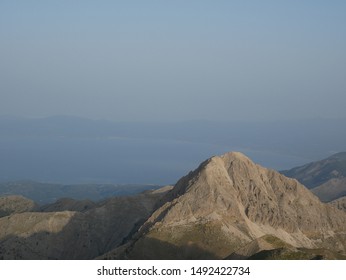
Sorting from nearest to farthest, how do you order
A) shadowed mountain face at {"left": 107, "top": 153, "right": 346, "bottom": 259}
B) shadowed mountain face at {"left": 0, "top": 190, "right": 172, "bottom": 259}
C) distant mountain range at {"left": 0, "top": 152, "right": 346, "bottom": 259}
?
shadowed mountain face at {"left": 107, "top": 153, "right": 346, "bottom": 259} → distant mountain range at {"left": 0, "top": 152, "right": 346, "bottom": 259} → shadowed mountain face at {"left": 0, "top": 190, "right": 172, "bottom": 259}

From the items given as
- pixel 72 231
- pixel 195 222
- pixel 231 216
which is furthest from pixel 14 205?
pixel 195 222

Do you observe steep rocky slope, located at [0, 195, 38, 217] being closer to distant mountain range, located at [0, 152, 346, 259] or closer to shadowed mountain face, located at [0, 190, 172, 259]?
distant mountain range, located at [0, 152, 346, 259]

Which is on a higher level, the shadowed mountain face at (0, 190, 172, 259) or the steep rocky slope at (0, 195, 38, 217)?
the steep rocky slope at (0, 195, 38, 217)

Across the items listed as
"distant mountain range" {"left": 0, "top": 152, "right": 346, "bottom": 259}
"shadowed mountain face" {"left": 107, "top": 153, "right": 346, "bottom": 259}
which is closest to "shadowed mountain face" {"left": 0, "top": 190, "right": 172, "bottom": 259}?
"distant mountain range" {"left": 0, "top": 152, "right": 346, "bottom": 259}

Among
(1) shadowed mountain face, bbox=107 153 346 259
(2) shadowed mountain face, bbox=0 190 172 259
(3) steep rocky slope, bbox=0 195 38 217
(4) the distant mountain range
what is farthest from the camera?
(3) steep rocky slope, bbox=0 195 38 217

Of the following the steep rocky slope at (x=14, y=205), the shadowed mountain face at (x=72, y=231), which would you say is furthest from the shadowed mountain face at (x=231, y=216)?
the steep rocky slope at (x=14, y=205)

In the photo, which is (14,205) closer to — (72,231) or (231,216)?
(72,231)
